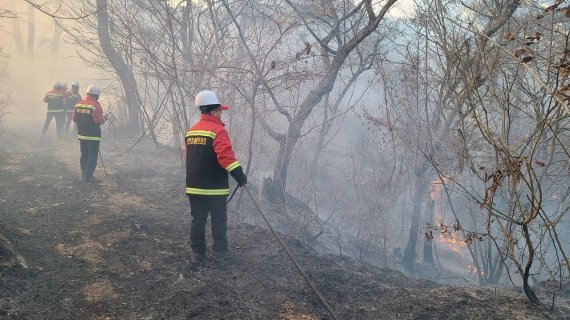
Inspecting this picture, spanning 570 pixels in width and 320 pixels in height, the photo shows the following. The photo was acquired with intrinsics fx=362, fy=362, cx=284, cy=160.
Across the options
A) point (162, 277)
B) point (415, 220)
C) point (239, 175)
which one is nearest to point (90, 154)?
point (162, 277)

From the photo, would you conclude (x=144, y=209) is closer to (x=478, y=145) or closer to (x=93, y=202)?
(x=93, y=202)

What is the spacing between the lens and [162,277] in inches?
164

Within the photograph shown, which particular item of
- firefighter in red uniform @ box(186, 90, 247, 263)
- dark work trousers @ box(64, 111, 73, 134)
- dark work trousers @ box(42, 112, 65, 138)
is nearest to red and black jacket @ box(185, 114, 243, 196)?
firefighter in red uniform @ box(186, 90, 247, 263)

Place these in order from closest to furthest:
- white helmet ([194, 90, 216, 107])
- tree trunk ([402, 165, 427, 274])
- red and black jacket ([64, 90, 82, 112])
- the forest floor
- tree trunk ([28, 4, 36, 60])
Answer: the forest floor < white helmet ([194, 90, 216, 107]) < tree trunk ([402, 165, 427, 274]) < red and black jacket ([64, 90, 82, 112]) < tree trunk ([28, 4, 36, 60])

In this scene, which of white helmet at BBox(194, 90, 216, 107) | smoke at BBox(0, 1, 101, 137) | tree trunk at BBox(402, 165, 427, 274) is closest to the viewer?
white helmet at BBox(194, 90, 216, 107)

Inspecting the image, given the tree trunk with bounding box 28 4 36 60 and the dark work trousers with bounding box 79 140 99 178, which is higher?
the tree trunk with bounding box 28 4 36 60

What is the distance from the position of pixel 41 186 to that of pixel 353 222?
12049mm

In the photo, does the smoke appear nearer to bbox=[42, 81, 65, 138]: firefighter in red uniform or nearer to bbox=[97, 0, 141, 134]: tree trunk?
bbox=[42, 81, 65, 138]: firefighter in red uniform

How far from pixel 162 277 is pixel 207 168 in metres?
1.36

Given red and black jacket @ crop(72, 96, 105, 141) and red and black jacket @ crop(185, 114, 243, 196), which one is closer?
red and black jacket @ crop(185, 114, 243, 196)

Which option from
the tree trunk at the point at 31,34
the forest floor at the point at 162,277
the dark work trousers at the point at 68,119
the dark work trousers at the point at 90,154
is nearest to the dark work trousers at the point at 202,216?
the forest floor at the point at 162,277

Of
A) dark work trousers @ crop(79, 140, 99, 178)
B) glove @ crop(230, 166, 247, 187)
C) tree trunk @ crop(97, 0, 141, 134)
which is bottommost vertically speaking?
dark work trousers @ crop(79, 140, 99, 178)

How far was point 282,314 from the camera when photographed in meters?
3.79

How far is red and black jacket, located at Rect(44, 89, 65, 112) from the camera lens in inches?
473
